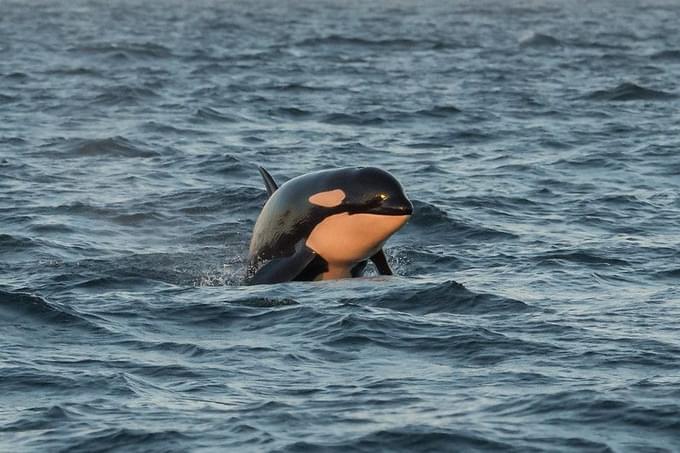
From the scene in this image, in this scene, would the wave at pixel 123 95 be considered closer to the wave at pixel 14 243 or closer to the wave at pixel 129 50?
the wave at pixel 129 50

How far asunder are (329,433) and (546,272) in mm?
6037

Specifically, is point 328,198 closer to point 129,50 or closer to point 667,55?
point 667,55

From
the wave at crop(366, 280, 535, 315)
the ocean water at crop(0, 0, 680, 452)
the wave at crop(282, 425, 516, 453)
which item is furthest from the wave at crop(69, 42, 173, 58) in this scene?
the wave at crop(282, 425, 516, 453)

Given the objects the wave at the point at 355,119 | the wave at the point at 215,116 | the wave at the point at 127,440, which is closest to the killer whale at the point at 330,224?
the wave at the point at 127,440

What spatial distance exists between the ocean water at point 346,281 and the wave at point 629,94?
0.32ft

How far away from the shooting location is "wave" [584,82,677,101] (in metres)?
33.3

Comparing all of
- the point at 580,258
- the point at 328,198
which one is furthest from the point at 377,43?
the point at 328,198

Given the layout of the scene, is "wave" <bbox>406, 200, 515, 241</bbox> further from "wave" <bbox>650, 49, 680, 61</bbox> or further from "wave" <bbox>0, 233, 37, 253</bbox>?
"wave" <bbox>650, 49, 680, 61</bbox>

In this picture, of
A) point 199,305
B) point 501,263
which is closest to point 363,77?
point 501,263

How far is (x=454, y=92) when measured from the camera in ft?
114

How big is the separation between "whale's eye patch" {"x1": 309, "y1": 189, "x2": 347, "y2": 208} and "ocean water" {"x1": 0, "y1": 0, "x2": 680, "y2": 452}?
813 millimetres

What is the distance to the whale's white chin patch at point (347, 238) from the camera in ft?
48.1

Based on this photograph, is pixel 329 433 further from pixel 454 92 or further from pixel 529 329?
pixel 454 92

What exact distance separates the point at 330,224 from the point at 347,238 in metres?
0.21
